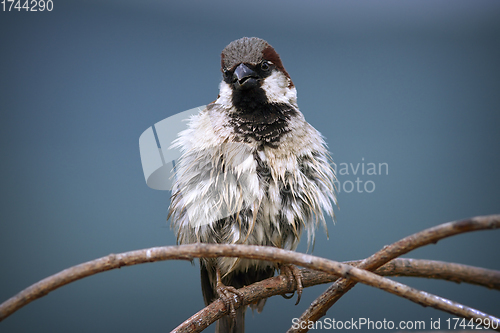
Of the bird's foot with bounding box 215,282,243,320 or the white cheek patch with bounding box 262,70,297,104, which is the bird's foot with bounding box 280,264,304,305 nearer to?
the bird's foot with bounding box 215,282,243,320

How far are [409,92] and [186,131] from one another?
5.50ft

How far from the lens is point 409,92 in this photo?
250 centimetres

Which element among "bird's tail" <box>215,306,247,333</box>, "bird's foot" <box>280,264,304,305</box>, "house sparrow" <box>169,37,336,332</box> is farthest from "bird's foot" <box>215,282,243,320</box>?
"bird's tail" <box>215,306,247,333</box>

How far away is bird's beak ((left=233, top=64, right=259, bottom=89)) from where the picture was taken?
151 cm

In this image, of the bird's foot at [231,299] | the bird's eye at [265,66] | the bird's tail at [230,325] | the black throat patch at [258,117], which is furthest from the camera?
the bird's tail at [230,325]

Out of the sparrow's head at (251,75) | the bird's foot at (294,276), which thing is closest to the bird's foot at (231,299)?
the bird's foot at (294,276)

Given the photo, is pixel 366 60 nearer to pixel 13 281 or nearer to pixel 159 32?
pixel 159 32

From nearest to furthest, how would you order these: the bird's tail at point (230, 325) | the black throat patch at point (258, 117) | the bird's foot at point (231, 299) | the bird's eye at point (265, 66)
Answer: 1. the bird's foot at point (231, 299)
2. the black throat patch at point (258, 117)
3. the bird's eye at point (265, 66)
4. the bird's tail at point (230, 325)

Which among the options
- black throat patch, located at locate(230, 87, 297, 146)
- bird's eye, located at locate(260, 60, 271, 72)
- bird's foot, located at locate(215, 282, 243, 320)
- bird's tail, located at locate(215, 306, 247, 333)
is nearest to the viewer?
bird's foot, located at locate(215, 282, 243, 320)

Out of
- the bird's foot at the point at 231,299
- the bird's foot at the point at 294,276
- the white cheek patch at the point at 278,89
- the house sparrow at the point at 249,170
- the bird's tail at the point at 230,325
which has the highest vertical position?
the white cheek patch at the point at 278,89

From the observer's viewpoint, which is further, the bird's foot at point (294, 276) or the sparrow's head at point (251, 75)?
the sparrow's head at point (251, 75)

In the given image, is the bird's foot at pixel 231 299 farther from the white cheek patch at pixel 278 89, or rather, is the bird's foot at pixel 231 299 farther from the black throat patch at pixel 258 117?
the white cheek patch at pixel 278 89

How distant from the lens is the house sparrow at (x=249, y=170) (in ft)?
4.70

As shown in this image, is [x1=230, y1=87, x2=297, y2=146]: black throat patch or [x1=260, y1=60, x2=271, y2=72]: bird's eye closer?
[x1=230, y1=87, x2=297, y2=146]: black throat patch
